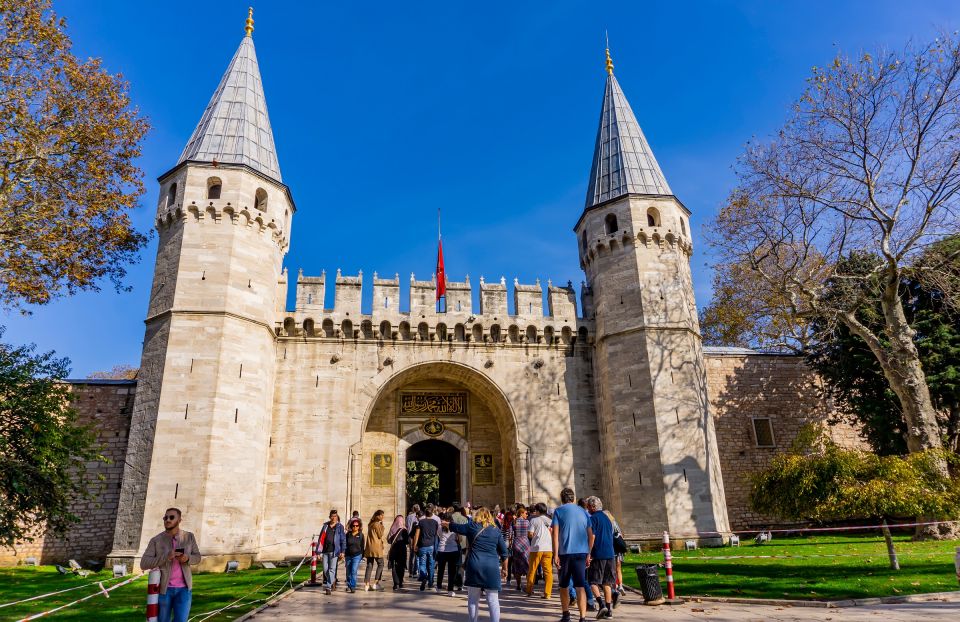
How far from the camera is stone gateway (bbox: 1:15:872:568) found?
15.5 meters

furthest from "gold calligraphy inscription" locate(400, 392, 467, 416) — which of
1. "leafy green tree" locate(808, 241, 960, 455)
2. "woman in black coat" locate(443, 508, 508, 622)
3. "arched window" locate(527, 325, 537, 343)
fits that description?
"woman in black coat" locate(443, 508, 508, 622)

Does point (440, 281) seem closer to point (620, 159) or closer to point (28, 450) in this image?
point (620, 159)

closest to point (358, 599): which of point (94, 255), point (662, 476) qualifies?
point (662, 476)

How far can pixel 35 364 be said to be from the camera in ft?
41.2

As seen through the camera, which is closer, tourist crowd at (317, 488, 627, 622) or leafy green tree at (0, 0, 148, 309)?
tourist crowd at (317, 488, 627, 622)

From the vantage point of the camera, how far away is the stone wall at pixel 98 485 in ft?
52.3

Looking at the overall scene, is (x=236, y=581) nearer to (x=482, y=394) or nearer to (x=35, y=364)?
(x=35, y=364)

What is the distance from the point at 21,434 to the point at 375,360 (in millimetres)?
8947

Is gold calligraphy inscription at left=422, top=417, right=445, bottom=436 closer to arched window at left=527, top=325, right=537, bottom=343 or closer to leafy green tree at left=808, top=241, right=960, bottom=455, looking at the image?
arched window at left=527, top=325, right=537, bottom=343

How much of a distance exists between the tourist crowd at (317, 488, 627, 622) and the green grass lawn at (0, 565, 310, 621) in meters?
1.79

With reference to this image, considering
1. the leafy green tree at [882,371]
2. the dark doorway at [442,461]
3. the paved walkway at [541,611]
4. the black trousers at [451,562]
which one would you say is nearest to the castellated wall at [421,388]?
the dark doorway at [442,461]

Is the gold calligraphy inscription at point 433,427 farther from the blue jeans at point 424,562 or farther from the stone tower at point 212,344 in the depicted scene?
the blue jeans at point 424,562

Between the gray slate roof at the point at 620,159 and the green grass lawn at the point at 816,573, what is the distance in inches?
456

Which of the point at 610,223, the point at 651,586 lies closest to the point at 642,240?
the point at 610,223
